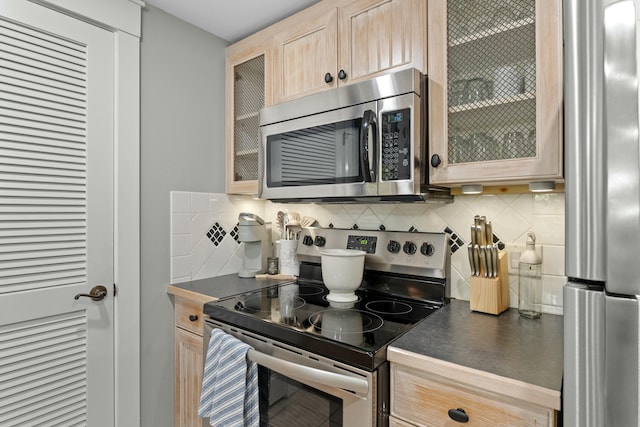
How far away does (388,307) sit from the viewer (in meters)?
1.43

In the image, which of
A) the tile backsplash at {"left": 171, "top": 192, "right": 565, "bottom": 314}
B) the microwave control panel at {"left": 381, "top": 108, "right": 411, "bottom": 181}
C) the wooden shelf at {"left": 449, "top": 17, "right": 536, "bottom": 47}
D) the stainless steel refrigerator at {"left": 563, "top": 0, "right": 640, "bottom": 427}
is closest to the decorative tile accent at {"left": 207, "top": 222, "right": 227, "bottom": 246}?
the tile backsplash at {"left": 171, "top": 192, "right": 565, "bottom": 314}

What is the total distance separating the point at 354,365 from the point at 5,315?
134cm

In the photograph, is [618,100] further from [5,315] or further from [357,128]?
[5,315]

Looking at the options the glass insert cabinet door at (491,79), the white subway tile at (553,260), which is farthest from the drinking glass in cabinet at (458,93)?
the white subway tile at (553,260)

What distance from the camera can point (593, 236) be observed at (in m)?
0.51

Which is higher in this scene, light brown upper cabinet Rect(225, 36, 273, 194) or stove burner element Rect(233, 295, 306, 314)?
light brown upper cabinet Rect(225, 36, 273, 194)

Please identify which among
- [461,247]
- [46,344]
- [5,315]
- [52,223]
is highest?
[52,223]

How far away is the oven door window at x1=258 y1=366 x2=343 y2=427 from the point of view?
3.59 ft

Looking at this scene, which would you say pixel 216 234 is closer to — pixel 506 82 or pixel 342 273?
pixel 342 273

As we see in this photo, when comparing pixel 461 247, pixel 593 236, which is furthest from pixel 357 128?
pixel 593 236

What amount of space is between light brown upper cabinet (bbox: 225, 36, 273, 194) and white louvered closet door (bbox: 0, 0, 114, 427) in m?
0.63

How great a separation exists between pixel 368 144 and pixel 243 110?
101 centimetres

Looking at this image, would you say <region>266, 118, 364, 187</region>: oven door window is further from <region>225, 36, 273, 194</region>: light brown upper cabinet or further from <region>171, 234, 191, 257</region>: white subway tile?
<region>171, 234, 191, 257</region>: white subway tile

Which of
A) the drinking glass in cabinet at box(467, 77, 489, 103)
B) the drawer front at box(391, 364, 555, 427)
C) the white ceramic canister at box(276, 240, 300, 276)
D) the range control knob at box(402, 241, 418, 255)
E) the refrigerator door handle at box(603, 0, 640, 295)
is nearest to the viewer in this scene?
the refrigerator door handle at box(603, 0, 640, 295)
